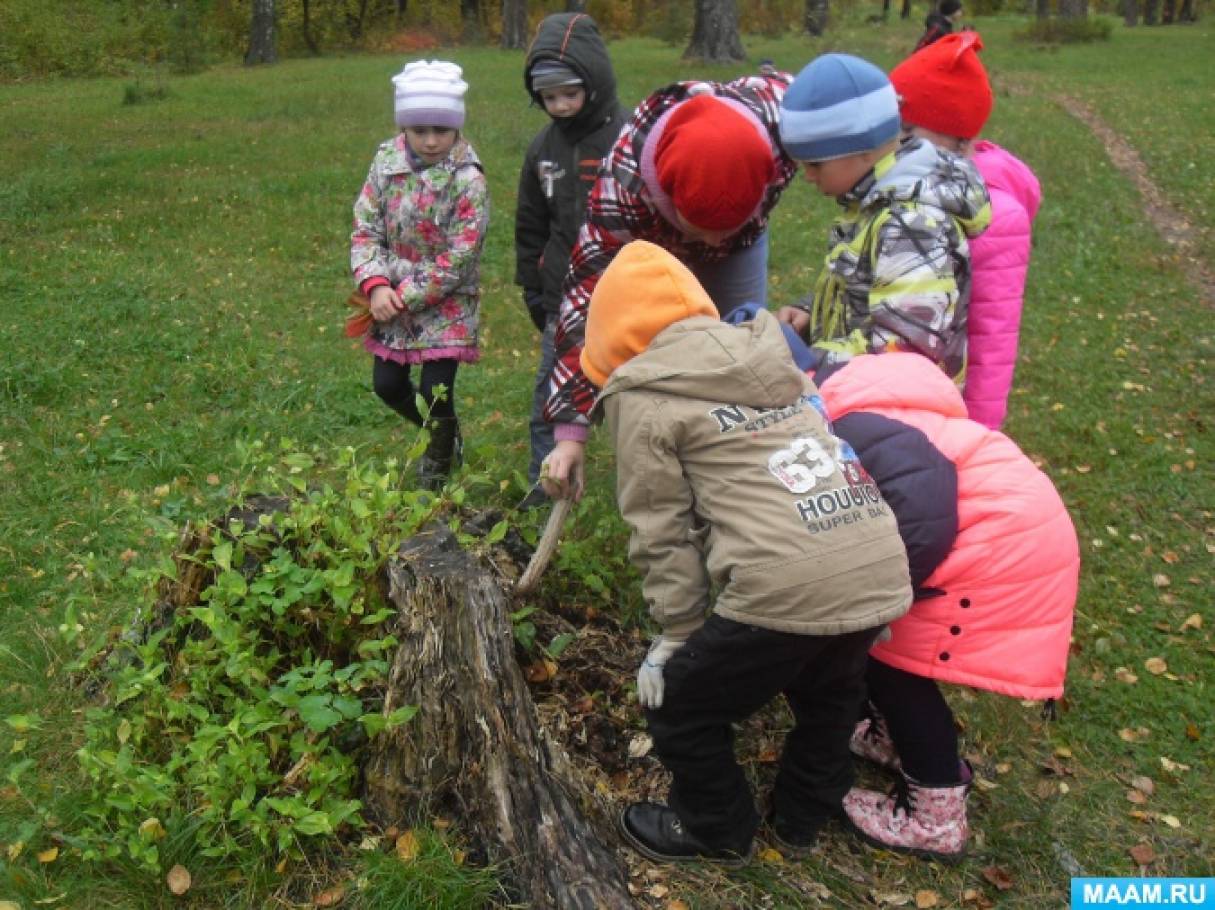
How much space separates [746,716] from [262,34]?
28631mm

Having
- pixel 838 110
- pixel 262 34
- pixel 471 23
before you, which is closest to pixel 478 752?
pixel 838 110

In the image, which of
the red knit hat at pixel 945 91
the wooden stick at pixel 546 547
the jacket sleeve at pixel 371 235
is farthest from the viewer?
the jacket sleeve at pixel 371 235

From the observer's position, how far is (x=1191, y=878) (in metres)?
2.94

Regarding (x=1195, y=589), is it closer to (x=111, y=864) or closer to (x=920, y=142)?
(x=920, y=142)

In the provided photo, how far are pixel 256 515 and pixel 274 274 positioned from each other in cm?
603

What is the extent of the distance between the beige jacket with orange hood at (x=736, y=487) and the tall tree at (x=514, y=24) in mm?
28205

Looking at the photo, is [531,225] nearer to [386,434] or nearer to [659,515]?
[386,434]

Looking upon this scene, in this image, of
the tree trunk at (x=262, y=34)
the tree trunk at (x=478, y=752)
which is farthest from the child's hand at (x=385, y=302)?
the tree trunk at (x=262, y=34)

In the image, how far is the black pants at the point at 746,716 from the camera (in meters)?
2.36

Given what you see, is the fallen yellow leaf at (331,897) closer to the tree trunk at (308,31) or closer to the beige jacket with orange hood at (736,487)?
the beige jacket with orange hood at (736,487)

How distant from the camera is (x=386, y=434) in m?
5.76

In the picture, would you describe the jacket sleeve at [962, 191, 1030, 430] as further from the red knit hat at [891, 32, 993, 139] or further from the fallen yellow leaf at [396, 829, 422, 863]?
the fallen yellow leaf at [396, 829, 422, 863]

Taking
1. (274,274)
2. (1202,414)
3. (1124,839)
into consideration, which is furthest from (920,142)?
(274,274)

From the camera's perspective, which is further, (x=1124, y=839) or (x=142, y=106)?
(x=142, y=106)
